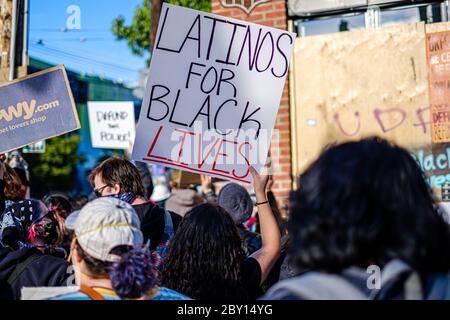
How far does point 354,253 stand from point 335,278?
8cm

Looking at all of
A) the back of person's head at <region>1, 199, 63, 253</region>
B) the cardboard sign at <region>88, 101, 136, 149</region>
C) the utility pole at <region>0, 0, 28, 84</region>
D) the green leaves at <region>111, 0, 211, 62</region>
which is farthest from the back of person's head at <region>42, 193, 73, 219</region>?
the green leaves at <region>111, 0, 211, 62</region>

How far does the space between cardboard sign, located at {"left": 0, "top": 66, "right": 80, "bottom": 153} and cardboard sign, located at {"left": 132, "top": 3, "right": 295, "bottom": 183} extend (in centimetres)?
65

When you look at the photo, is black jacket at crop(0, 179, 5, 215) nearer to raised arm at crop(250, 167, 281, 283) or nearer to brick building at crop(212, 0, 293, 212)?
Answer: raised arm at crop(250, 167, 281, 283)

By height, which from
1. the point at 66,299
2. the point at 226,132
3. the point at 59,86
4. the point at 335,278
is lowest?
the point at 66,299

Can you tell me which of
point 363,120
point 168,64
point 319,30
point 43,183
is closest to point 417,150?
point 363,120

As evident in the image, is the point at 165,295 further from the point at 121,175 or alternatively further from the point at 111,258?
the point at 121,175

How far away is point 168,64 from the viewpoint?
3.39 m

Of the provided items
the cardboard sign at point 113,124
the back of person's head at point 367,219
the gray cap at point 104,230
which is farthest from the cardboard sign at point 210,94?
the cardboard sign at point 113,124

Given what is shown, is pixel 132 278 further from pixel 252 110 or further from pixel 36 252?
pixel 252 110

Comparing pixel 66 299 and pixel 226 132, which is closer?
pixel 66 299

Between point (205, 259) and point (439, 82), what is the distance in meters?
3.28

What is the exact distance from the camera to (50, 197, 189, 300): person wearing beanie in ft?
5.92

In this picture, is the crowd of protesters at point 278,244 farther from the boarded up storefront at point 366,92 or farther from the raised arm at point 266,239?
the boarded up storefront at point 366,92

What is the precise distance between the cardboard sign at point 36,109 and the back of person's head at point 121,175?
20.0 inches
